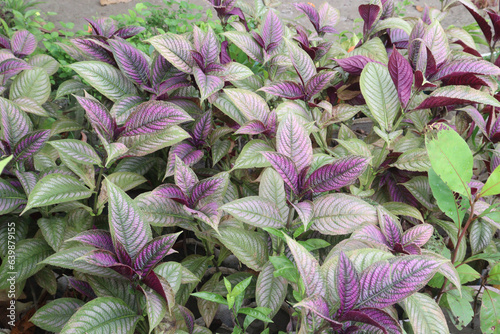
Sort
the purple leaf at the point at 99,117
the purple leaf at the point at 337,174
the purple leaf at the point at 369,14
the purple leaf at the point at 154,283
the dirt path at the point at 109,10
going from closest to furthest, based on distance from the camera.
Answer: the purple leaf at the point at 154,283 < the purple leaf at the point at 337,174 < the purple leaf at the point at 99,117 < the purple leaf at the point at 369,14 < the dirt path at the point at 109,10

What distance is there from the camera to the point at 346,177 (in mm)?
960

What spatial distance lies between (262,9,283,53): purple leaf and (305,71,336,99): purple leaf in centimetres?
30

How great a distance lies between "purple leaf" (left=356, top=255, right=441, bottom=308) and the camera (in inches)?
30.2

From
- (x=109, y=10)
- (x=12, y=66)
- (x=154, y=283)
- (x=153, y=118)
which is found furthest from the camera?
(x=109, y=10)

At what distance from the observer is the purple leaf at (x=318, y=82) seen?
49.3 inches

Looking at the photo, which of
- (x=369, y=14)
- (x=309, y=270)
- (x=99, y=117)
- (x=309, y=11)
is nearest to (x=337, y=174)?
(x=309, y=270)

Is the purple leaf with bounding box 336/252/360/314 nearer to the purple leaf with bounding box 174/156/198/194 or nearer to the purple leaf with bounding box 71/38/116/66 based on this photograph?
the purple leaf with bounding box 174/156/198/194

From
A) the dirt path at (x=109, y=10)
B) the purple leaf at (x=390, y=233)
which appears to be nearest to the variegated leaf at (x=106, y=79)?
the purple leaf at (x=390, y=233)

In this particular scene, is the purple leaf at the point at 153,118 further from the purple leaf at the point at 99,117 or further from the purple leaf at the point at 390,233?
the purple leaf at the point at 390,233

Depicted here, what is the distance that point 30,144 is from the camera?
1.10m

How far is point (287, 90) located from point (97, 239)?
2.41ft

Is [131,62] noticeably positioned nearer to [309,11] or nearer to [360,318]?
[309,11]

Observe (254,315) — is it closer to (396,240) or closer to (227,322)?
(396,240)

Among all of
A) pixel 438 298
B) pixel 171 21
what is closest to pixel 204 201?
pixel 438 298
